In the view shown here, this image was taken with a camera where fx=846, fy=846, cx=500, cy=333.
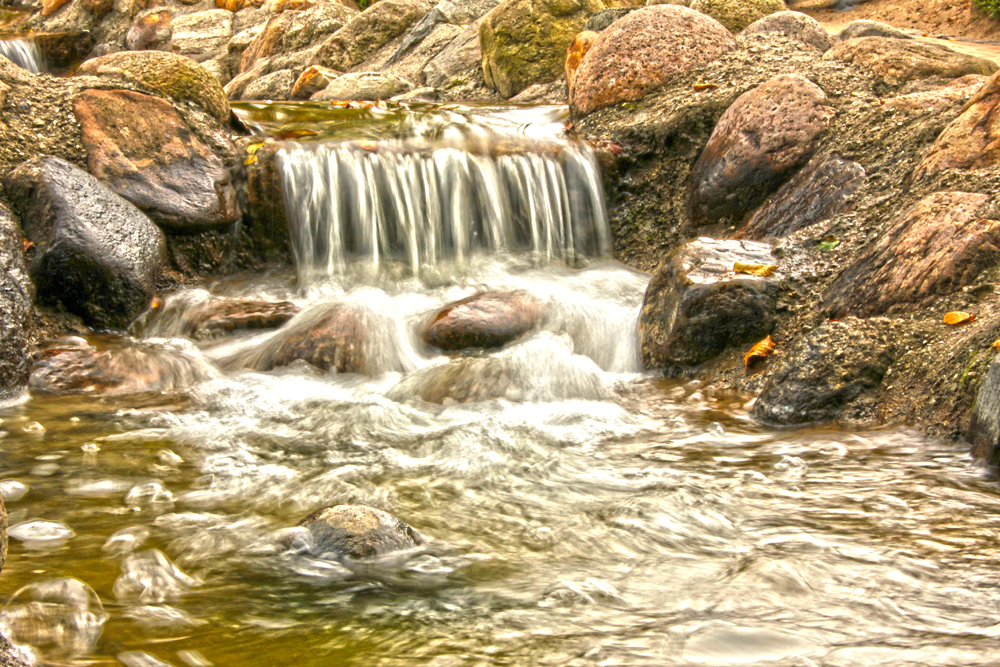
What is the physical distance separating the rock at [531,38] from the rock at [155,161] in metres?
5.24

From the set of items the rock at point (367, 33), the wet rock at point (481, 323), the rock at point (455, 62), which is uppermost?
the rock at point (367, 33)

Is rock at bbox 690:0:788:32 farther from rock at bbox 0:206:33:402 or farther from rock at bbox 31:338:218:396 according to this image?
rock at bbox 0:206:33:402

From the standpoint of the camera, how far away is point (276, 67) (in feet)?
47.8

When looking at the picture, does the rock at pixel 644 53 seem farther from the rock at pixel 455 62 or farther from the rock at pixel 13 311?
the rock at pixel 13 311

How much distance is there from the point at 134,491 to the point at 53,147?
4.23m

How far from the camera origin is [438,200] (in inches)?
298

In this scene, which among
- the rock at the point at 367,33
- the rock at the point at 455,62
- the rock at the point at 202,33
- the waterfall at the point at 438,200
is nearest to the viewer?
the waterfall at the point at 438,200

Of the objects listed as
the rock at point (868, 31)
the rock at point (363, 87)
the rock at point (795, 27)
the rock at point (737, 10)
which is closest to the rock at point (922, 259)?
the rock at point (795, 27)

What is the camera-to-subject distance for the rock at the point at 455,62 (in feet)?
41.5

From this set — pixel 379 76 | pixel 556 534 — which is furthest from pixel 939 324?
pixel 379 76

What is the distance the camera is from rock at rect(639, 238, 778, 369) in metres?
5.17

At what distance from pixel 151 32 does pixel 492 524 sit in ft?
64.4

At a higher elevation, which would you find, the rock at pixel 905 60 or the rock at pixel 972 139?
the rock at pixel 905 60

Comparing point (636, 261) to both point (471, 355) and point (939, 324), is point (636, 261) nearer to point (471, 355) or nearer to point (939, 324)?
point (471, 355)
